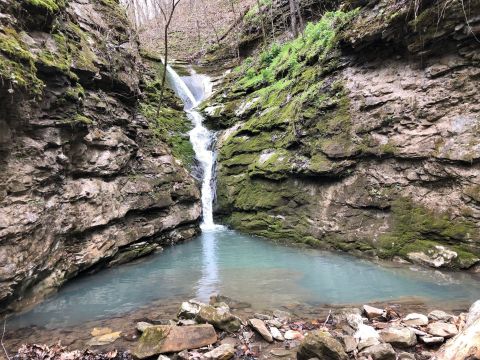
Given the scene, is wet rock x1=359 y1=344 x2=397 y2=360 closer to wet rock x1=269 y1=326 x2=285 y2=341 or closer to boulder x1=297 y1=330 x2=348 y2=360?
boulder x1=297 y1=330 x2=348 y2=360

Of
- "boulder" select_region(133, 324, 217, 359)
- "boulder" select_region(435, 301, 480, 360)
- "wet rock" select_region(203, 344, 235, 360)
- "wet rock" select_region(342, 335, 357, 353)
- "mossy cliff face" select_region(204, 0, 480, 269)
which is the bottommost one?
"wet rock" select_region(342, 335, 357, 353)

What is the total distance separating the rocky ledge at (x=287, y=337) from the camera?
3875 mm

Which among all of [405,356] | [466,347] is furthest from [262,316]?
[466,347]

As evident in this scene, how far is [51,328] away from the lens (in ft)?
17.7

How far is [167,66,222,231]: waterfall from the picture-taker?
13.3 meters

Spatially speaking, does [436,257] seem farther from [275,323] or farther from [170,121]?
[170,121]

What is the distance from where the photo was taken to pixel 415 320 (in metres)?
4.68

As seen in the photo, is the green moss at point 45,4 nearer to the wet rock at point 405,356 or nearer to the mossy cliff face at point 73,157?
the mossy cliff face at point 73,157

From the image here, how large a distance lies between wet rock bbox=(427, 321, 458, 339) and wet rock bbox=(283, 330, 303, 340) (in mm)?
1536

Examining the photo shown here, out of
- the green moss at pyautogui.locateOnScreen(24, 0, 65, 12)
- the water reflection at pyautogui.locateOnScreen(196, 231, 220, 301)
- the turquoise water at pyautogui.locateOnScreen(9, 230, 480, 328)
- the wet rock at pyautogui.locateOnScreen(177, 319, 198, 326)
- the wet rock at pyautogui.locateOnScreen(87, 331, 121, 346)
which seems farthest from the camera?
the green moss at pyautogui.locateOnScreen(24, 0, 65, 12)

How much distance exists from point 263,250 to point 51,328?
221 inches

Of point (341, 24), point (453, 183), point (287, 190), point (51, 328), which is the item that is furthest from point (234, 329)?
point (341, 24)

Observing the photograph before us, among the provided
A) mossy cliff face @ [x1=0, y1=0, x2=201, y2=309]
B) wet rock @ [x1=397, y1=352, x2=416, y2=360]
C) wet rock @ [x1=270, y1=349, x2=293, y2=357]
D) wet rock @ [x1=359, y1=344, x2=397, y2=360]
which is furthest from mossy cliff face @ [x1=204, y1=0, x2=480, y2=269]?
wet rock @ [x1=270, y1=349, x2=293, y2=357]

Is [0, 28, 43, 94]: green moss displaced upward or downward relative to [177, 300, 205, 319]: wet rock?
upward
